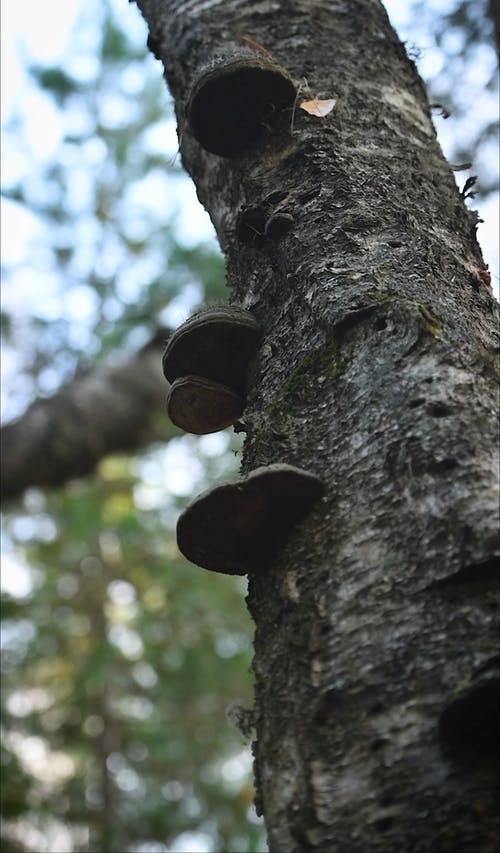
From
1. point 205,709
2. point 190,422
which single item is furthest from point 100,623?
point 190,422

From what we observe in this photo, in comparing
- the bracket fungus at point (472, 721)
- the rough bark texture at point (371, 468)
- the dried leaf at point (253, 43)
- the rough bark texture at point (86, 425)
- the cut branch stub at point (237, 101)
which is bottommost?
the bracket fungus at point (472, 721)

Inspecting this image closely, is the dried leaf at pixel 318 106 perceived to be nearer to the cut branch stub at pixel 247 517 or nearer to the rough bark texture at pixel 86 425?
the cut branch stub at pixel 247 517

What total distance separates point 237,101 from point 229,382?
0.93m

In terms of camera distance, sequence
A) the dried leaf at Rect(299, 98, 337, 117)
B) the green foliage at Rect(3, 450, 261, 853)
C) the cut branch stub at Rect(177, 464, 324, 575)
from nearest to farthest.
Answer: the cut branch stub at Rect(177, 464, 324, 575), the dried leaf at Rect(299, 98, 337, 117), the green foliage at Rect(3, 450, 261, 853)

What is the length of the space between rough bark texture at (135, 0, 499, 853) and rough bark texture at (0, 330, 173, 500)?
5587 millimetres

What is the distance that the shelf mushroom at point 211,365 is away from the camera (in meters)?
2.56

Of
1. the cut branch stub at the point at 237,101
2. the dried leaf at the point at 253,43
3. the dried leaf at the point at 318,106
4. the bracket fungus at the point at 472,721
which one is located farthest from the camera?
→ the dried leaf at the point at 253,43

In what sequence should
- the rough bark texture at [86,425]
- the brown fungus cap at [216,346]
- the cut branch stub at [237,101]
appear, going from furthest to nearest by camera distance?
the rough bark texture at [86,425] < the cut branch stub at [237,101] < the brown fungus cap at [216,346]

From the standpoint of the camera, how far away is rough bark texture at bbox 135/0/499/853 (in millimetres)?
1557

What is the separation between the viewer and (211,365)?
2650mm

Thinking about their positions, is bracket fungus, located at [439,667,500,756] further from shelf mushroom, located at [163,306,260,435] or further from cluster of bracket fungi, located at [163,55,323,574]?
shelf mushroom, located at [163,306,260,435]

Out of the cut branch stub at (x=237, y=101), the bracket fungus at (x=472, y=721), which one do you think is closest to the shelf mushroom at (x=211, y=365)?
the cut branch stub at (x=237, y=101)

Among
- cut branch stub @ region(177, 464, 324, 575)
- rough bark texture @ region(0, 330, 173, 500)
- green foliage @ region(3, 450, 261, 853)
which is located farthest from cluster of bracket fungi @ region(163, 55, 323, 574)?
green foliage @ region(3, 450, 261, 853)

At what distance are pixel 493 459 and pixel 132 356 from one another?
8290 mm
